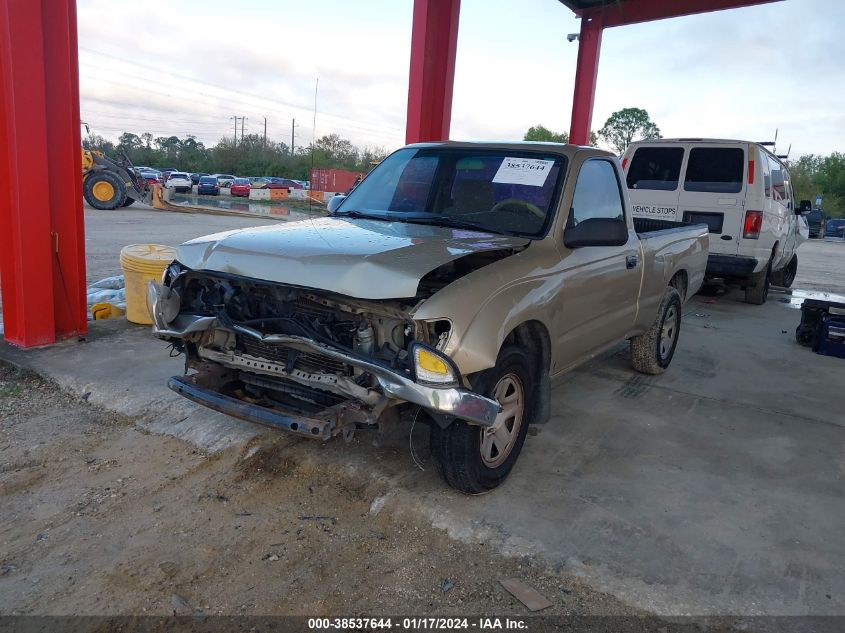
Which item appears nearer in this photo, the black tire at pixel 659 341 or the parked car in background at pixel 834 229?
the black tire at pixel 659 341

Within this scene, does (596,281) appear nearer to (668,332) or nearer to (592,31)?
(668,332)

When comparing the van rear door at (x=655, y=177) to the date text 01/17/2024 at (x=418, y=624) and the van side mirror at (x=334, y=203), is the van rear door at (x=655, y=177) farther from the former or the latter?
the date text 01/17/2024 at (x=418, y=624)

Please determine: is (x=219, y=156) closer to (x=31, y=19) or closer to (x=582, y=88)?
(x=582, y=88)

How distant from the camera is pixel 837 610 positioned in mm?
2691

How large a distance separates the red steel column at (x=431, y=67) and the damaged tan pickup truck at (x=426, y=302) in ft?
11.5

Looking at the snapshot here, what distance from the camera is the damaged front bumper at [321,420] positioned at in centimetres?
288

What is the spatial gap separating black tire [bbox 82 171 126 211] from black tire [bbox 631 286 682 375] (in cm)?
2026

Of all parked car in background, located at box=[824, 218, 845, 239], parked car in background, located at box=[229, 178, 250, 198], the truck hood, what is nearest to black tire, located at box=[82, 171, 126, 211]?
parked car in background, located at box=[229, 178, 250, 198]

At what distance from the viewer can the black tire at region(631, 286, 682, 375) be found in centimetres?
570

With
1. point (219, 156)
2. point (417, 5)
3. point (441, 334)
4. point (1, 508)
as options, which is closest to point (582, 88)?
point (417, 5)

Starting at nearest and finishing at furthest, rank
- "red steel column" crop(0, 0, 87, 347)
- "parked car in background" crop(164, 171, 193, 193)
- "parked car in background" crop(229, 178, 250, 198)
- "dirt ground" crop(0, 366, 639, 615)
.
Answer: "dirt ground" crop(0, 366, 639, 615) → "red steel column" crop(0, 0, 87, 347) → "parked car in background" crop(164, 171, 193, 193) → "parked car in background" crop(229, 178, 250, 198)

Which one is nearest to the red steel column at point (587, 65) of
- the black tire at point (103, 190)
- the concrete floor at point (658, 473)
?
the concrete floor at point (658, 473)

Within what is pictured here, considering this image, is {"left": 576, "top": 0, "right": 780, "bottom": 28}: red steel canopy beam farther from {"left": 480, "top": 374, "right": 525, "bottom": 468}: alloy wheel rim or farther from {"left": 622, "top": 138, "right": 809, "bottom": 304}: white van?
{"left": 480, "top": 374, "right": 525, "bottom": 468}: alloy wheel rim

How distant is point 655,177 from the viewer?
9742 millimetres
